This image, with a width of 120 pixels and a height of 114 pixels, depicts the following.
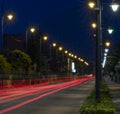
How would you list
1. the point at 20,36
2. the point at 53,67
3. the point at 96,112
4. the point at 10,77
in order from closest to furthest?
the point at 96,112
the point at 10,77
the point at 20,36
the point at 53,67

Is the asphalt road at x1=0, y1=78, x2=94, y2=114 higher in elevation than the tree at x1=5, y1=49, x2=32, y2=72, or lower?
lower

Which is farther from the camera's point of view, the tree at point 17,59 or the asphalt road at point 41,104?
the tree at point 17,59

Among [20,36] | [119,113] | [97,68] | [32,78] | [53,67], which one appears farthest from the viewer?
[53,67]

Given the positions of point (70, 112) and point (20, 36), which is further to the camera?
point (20, 36)

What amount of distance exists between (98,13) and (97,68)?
2190mm

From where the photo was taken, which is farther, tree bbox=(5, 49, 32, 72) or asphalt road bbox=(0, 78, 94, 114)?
tree bbox=(5, 49, 32, 72)

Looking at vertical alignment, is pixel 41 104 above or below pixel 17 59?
below

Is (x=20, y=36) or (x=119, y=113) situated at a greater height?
(x=20, y=36)

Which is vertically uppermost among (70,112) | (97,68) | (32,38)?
(32,38)

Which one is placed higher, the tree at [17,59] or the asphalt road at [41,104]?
the tree at [17,59]

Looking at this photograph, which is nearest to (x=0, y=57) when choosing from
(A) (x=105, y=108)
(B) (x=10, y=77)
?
(B) (x=10, y=77)

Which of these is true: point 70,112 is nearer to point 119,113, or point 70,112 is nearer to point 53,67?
point 119,113

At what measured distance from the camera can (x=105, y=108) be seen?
55.9ft

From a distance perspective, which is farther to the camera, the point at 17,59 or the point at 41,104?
the point at 17,59
